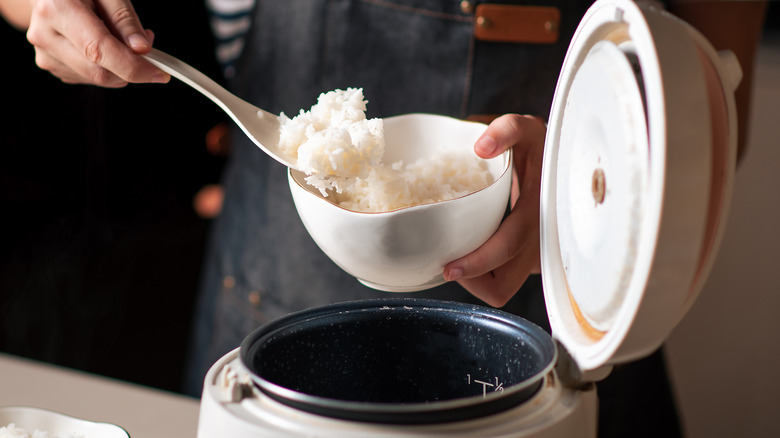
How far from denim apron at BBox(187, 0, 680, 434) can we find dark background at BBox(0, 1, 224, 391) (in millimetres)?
866

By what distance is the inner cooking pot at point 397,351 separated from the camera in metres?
0.70

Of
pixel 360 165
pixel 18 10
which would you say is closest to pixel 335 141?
pixel 360 165

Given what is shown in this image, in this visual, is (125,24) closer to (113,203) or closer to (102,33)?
(102,33)

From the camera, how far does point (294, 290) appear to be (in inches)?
54.7

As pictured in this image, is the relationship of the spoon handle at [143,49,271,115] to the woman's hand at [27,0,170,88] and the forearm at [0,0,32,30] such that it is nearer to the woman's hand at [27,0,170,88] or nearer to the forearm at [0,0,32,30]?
the woman's hand at [27,0,170,88]

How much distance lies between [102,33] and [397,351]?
0.57 metres

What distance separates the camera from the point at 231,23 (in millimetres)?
1494

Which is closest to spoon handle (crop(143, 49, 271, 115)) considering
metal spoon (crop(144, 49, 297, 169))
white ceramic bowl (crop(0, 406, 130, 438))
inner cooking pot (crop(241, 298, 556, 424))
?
metal spoon (crop(144, 49, 297, 169))

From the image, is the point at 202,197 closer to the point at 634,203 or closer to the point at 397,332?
the point at 397,332

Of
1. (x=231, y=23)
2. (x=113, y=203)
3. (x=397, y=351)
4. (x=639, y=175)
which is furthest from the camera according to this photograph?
(x=113, y=203)

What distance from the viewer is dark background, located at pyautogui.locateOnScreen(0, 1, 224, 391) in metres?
2.23

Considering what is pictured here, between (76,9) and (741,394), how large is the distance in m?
2.01

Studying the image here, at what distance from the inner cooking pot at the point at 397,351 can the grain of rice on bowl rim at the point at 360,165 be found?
0.42 feet

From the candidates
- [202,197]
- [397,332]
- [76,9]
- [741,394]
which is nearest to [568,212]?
[397,332]
